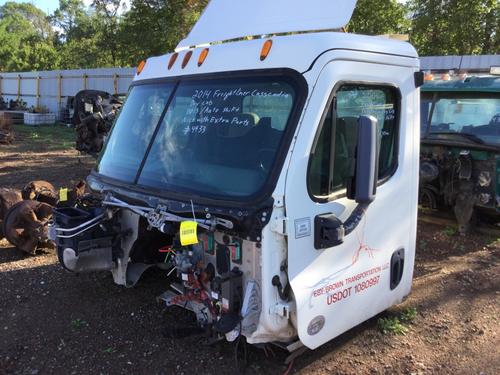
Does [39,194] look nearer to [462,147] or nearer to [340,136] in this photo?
[340,136]

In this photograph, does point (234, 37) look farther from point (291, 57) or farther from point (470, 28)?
point (470, 28)

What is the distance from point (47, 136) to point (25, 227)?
14987mm

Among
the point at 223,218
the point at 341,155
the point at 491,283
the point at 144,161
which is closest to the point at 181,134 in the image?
the point at 144,161

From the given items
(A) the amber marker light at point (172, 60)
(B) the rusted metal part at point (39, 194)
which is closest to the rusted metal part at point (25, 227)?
(B) the rusted metal part at point (39, 194)

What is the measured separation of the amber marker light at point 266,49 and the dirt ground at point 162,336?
2081mm

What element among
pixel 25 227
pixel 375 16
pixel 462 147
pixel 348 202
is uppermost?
pixel 375 16

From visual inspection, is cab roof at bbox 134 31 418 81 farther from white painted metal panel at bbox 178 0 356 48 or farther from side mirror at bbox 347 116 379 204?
side mirror at bbox 347 116 379 204

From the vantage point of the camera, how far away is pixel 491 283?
516 cm

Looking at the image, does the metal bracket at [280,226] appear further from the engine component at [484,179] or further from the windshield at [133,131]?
the engine component at [484,179]

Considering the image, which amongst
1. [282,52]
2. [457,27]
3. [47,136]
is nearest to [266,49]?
[282,52]

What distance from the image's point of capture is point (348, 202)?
323 centimetres

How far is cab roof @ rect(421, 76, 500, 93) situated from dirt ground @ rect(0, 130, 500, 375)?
2401 millimetres

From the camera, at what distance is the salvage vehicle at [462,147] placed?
640 cm

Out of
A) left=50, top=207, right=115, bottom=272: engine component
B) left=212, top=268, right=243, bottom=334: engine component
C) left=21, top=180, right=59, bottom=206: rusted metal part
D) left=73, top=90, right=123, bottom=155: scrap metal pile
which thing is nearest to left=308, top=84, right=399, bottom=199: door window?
left=212, top=268, right=243, bottom=334: engine component
